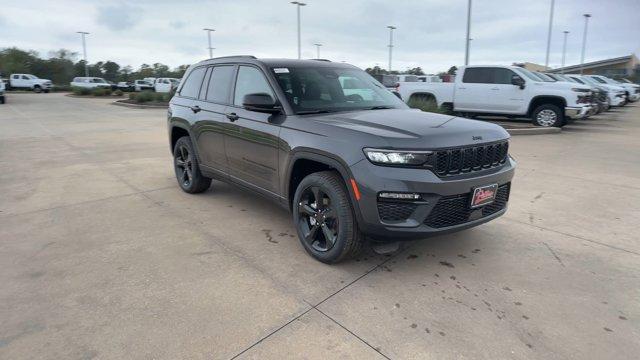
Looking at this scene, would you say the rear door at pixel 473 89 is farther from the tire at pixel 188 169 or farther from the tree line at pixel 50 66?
the tree line at pixel 50 66

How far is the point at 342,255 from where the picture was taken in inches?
136

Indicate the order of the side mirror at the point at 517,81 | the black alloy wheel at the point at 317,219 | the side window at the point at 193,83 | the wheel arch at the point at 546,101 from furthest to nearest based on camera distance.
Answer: the side mirror at the point at 517,81 < the wheel arch at the point at 546,101 < the side window at the point at 193,83 < the black alloy wheel at the point at 317,219

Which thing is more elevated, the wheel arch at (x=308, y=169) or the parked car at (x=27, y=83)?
the parked car at (x=27, y=83)

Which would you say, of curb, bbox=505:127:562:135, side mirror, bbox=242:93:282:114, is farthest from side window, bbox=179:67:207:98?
curb, bbox=505:127:562:135

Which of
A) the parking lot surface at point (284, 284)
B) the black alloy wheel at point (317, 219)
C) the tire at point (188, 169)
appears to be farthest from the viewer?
the tire at point (188, 169)

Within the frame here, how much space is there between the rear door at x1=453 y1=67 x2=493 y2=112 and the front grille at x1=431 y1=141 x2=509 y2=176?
10302 millimetres

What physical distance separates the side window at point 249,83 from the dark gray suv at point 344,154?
0.04 feet

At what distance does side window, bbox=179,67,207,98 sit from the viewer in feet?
17.9

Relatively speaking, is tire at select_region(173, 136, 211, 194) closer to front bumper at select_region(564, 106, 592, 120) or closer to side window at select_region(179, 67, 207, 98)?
side window at select_region(179, 67, 207, 98)

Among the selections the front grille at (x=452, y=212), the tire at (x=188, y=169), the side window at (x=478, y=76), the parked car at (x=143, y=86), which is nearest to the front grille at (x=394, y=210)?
the front grille at (x=452, y=212)

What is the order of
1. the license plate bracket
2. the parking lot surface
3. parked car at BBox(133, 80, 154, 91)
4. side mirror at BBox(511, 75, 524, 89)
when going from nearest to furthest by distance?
1. the parking lot surface
2. the license plate bracket
3. side mirror at BBox(511, 75, 524, 89)
4. parked car at BBox(133, 80, 154, 91)

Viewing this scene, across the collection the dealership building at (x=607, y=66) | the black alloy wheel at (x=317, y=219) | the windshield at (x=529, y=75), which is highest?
the dealership building at (x=607, y=66)

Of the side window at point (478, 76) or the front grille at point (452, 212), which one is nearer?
the front grille at point (452, 212)

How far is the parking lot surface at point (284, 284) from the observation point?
103 inches
